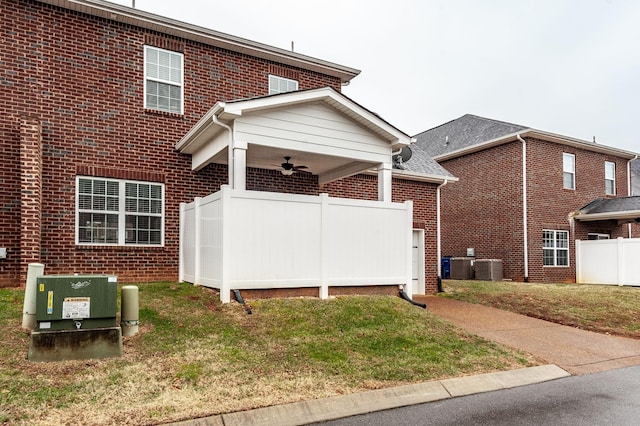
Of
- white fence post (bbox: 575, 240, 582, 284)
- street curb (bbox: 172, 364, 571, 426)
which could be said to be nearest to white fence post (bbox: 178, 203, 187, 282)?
street curb (bbox: 172, 364, 571, 426)

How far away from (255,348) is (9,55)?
27.0ft

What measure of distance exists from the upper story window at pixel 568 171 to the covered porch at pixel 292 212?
13.0m

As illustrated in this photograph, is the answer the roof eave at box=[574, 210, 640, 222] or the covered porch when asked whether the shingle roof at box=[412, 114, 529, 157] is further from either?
the covered porch

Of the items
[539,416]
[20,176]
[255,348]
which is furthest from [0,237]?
[539,416]

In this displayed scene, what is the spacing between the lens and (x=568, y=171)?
2109cm

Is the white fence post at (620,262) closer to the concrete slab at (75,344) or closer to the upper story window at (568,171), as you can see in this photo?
the upper story window at (568,171)

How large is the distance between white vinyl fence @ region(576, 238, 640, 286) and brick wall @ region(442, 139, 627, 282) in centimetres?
56

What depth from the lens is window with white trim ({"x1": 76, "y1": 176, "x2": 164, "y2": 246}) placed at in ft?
34.9

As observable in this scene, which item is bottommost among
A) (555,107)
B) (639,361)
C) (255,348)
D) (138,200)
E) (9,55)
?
(639,361)

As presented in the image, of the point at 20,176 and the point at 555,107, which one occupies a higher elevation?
the point at 555,107

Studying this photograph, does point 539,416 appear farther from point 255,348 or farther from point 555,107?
point 555,107

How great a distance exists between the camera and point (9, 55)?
10164 mm

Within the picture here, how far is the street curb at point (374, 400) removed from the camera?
505cm

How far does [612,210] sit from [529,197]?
12.4 feet
